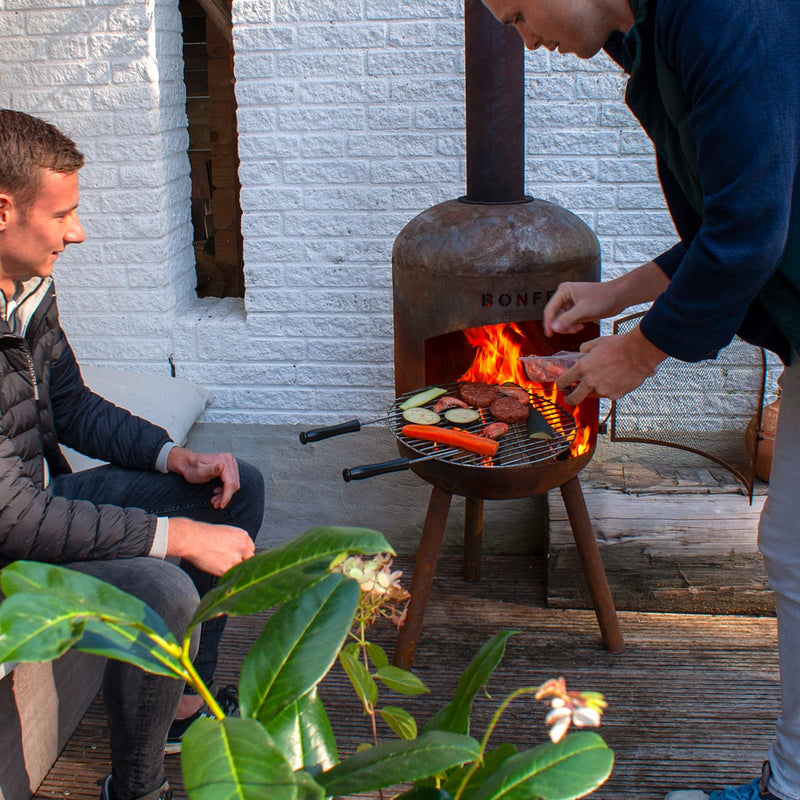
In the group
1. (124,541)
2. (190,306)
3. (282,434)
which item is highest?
(190,306)

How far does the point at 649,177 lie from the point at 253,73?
4.72 ft

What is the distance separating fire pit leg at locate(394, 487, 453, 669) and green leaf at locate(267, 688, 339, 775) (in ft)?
5.70

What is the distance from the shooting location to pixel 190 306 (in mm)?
3684

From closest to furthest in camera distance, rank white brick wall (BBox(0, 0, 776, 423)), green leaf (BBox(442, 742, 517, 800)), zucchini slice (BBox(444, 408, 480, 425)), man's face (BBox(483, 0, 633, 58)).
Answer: green leaf (BBox(442, 742, 517, 800)) < man's face (BBox(483, 0, 633, 58)) < zucchini slice (BBox(444, 408, 480, 425)) < white brick wall (BBox(0, 0, 776, 423))

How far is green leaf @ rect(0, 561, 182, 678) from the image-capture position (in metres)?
0.81

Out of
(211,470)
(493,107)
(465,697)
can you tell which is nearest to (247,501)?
(211,470)

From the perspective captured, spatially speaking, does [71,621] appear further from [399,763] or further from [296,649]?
[399,763]

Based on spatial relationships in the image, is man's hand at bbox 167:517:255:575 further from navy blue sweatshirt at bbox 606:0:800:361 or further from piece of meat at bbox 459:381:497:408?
navy blue sweatshirt at bbox 606:0:800:361

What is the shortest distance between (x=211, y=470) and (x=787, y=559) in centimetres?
144

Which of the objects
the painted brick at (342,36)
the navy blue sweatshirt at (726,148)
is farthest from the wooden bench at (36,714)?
the painted brick at (342,36)

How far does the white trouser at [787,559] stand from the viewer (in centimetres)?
197

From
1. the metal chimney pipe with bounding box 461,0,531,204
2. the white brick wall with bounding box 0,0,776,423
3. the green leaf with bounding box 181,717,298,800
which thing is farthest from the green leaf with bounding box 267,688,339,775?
the white brick wall with bounding box 0,0,776,423

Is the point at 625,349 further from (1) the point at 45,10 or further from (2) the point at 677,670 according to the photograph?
(1) the point at 45,10

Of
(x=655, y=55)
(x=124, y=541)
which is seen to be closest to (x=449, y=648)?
(x=124, y=541)
